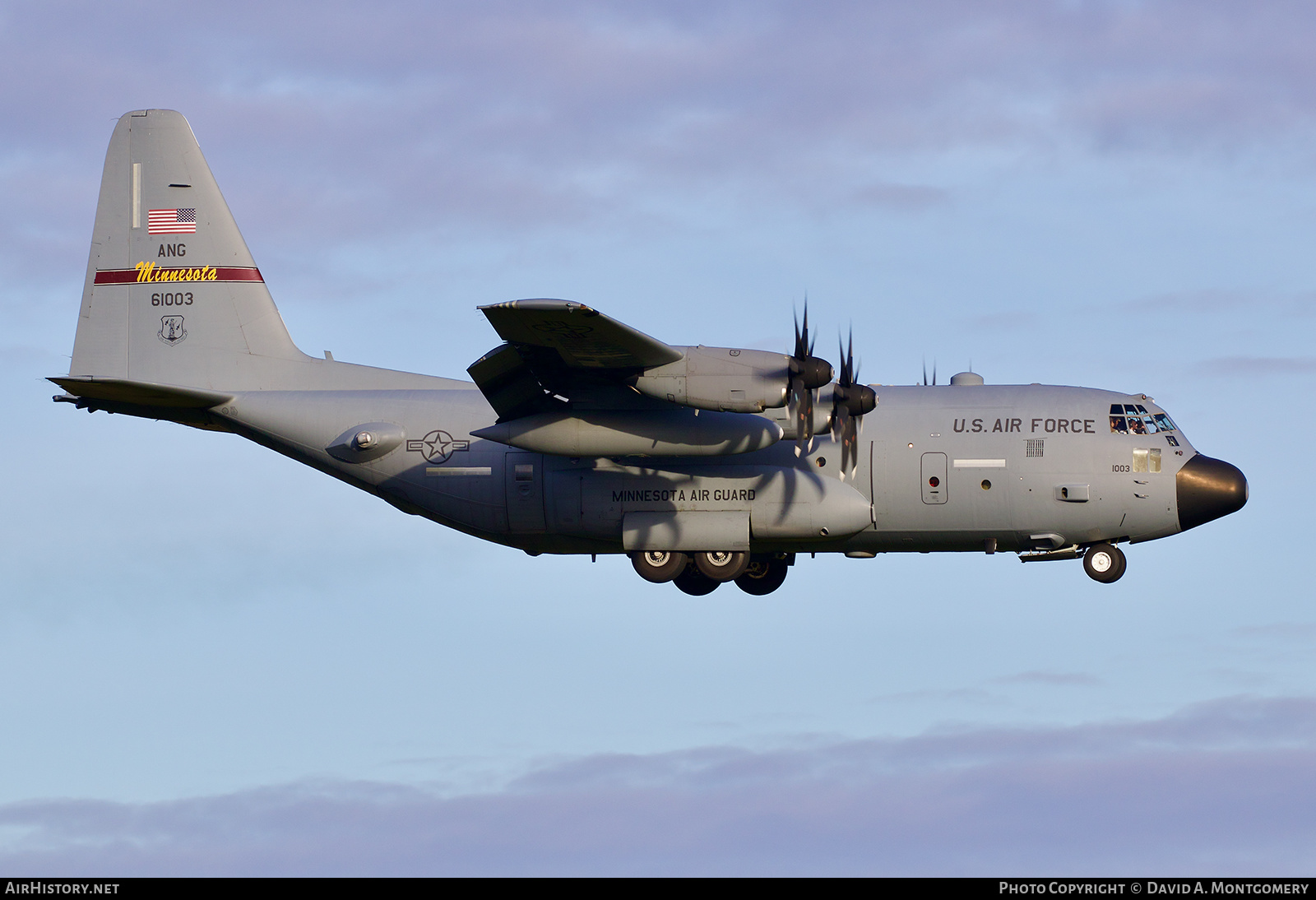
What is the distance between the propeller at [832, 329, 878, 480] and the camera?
24359mm

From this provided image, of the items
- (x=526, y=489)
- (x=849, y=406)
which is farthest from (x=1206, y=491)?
(x=526, y=489)

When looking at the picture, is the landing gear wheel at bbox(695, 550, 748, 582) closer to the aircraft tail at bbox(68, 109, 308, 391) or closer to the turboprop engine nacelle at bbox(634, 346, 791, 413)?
the turboprop engine nacelle at bbox(634, 346, 791, 413)

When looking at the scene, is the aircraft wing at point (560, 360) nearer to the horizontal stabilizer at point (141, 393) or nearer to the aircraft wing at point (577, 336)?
the aircraft wing at point (577, 336)

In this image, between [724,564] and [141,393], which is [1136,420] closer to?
[724,564]

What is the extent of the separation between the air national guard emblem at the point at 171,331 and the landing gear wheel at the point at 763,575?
36.1 feet

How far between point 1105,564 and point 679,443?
23.8 feet

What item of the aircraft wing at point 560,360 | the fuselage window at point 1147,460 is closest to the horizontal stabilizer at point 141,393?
the aircraft wing at point 560,360

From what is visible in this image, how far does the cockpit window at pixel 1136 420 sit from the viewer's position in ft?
81.9

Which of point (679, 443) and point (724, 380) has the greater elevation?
point (724, 380)

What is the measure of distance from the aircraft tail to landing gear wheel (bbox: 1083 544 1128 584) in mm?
14086

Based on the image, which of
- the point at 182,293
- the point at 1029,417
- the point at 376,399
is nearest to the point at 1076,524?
the point at 1029,417

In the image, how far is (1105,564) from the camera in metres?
25.0

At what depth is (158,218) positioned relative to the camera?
28328mm
